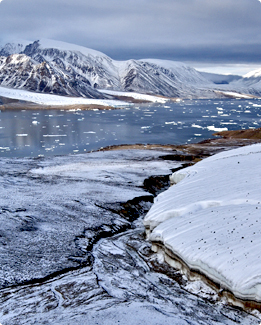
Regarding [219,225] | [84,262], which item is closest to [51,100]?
[84,262]

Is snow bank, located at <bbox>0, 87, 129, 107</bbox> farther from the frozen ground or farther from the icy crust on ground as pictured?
the icy crust on ground

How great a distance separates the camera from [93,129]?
7144cm

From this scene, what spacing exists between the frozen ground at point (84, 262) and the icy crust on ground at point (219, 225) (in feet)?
2.58

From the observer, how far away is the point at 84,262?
1223 cm

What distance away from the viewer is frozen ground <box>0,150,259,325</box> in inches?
352

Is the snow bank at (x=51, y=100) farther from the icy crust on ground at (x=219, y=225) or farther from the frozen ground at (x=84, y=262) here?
the icy crust on ground at (x=219, y=225)

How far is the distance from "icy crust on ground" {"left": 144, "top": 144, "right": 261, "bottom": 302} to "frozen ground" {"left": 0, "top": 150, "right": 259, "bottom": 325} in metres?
0.79

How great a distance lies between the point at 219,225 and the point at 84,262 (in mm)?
5060

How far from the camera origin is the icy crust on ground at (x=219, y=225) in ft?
31.6

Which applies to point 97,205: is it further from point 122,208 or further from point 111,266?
point 111,266

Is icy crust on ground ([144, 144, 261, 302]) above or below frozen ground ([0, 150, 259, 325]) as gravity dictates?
above

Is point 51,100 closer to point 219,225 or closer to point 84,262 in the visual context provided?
point 84,262

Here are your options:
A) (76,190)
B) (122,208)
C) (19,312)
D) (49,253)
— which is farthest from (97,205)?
(19,312)

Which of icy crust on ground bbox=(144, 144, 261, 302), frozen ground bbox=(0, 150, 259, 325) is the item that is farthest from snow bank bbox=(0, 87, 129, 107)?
icy crust on ground bbox=(144, 144, 261, 302)
